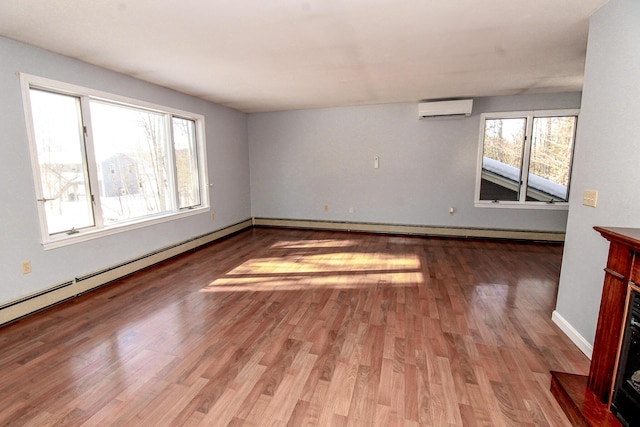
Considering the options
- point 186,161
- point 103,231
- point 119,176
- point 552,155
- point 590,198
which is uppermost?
point 552,155

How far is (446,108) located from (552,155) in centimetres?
193

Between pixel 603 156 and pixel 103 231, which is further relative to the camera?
pixel 103 231

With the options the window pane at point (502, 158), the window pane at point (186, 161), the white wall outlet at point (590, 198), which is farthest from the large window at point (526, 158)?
the window pane at point (186, 161)

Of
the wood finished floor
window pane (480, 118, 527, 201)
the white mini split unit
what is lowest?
the wood finished floor

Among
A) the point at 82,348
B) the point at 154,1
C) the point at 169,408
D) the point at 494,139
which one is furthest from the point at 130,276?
the point at 494,139

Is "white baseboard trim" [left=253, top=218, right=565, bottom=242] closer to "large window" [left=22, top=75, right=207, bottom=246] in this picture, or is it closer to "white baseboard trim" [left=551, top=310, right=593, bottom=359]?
"large window" [left=22, top=75, right=207, bottom=246]

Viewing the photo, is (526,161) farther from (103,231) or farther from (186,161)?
(103,231)

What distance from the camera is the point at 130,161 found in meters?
3.86

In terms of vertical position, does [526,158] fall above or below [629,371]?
above

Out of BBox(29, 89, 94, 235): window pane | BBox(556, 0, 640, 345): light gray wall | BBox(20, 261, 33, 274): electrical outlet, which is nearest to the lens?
BBox(556, 0, 640, 345): light gray wall

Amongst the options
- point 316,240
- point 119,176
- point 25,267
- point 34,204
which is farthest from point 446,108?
point 25,267

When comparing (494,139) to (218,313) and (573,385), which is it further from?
(218,313)

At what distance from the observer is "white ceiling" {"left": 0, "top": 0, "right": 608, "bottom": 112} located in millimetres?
2084

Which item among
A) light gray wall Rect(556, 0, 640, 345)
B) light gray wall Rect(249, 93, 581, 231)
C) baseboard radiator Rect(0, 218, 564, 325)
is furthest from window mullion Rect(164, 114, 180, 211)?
light gray wall Rect(556, 0, 640, 345)
